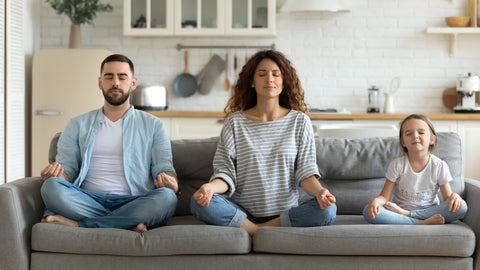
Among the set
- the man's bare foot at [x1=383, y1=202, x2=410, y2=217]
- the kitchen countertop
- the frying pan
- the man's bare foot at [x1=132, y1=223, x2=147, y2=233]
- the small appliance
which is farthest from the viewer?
the frying pan

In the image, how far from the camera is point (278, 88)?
8.39 feet

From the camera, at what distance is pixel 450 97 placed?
5.13 meters

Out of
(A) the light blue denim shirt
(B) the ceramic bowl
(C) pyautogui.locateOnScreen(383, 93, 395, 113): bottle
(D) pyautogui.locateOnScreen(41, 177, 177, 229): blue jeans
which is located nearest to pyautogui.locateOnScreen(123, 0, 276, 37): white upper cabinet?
(C) pyautogui.locateOnScreen(383, 93, 395, 113): bottle

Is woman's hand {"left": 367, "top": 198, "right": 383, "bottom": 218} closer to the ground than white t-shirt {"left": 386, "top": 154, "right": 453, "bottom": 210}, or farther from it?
closer to the ground

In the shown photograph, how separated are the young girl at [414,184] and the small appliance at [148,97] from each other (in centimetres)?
276

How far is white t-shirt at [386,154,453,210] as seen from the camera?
242cm

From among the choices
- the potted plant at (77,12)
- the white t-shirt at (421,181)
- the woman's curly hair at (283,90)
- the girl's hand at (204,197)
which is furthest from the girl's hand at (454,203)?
the potted plant at (77,12)

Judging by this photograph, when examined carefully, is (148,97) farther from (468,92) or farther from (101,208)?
(468,92)

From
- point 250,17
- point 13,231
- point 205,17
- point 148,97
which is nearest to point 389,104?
point 250,17

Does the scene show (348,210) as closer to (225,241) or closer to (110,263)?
(225,241)

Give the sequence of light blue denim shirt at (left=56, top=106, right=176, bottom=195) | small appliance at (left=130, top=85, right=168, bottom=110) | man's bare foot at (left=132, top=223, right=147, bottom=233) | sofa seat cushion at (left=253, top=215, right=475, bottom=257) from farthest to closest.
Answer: small appliance at (left=130, top=85, right=168, bottom=110)
light blue denim shirt at (left=56, top=106, right=176, bottom=195)
man's bare foot at (left=132, top=223, right=147, bottom=233)
sofa seat cushion at (left=253, top=215, right=475, bottom=257)

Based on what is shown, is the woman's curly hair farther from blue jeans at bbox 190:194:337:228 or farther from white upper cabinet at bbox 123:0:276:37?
white upper cabinet at bbox 123:0:276:37

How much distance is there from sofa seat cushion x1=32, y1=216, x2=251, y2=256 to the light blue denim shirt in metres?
0.34

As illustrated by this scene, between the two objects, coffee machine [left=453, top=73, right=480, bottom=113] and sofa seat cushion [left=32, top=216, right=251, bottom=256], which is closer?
sofa seat cushion [left=32, top=216, right=251, bottom=256]
